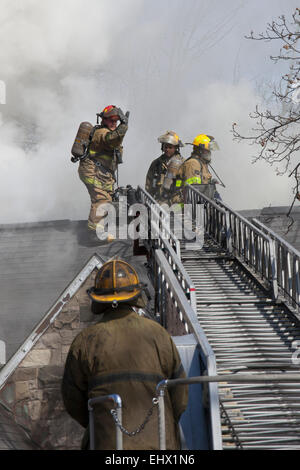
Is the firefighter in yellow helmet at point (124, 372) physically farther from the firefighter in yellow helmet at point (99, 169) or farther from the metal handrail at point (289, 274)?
the firefighter in yellow helmet at point (99, 169)

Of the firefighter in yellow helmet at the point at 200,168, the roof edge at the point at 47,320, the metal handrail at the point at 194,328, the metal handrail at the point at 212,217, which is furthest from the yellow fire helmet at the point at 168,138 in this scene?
the metal handrail at the point at 194,328

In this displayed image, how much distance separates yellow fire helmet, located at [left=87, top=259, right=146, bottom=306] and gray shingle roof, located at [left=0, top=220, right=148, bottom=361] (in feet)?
16.2

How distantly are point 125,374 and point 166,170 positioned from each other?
969cm

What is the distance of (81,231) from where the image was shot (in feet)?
43.2

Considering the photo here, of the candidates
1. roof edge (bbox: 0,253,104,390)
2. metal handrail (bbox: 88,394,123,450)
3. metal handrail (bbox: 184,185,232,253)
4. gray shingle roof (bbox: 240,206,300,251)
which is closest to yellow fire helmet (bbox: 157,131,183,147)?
metal handrail (bbox: 184,185,232,253)

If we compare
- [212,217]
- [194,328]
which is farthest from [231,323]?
[212,217]

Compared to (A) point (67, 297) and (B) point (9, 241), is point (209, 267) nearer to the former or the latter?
(A) point (67, 297)

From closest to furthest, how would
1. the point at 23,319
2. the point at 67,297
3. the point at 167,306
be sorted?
1. the point at 167,306
2. the point at 67,297
3. the point at 23,319

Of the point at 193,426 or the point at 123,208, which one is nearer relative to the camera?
the point at 193,426

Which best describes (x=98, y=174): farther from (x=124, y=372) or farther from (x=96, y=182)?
(x=124, y=372)

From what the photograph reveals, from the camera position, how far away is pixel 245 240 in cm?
961

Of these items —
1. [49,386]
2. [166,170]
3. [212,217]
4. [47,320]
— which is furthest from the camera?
[166,170]

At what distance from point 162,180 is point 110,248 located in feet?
7.38
